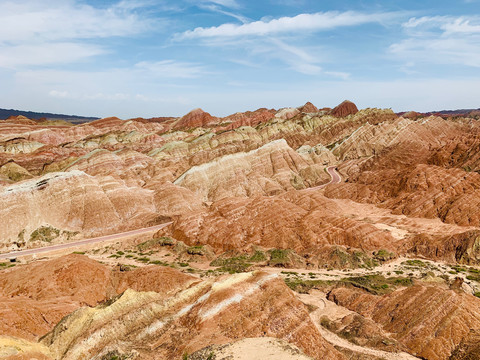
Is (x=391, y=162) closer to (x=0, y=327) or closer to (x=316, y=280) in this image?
(x=316, y=280)

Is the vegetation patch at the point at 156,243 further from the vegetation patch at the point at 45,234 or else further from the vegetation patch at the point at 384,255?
the vegetation patch at the point at 384,255

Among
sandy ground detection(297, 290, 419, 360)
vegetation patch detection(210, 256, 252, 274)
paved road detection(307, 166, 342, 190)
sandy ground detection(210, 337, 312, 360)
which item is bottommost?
vegetation patch detection(210, 256, 252, 274)

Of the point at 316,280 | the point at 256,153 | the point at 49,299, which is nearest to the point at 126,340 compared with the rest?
the point at 49,299

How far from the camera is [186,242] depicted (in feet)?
199

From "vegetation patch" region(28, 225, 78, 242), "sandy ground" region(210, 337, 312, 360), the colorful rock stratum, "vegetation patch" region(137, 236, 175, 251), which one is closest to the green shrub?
the colorful rock stratum

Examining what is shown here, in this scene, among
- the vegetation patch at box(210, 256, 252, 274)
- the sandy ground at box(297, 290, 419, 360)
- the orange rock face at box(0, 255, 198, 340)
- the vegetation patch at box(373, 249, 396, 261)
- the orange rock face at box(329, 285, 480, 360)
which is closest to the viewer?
the sandy ground at box(297, 290, 419, 360)

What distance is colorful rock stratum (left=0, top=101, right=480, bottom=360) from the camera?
952 inches

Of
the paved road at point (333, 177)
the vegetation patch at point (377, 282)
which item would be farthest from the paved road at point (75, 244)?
the paved road at point (333, 177)

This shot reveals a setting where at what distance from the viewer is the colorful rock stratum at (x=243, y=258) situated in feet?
79.4

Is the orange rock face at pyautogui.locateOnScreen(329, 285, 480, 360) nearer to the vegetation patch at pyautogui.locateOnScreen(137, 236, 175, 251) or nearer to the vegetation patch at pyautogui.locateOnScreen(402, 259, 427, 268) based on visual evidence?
the vegetation patch at pyautogui.locateOnScreen(402, 259, 427, 268)

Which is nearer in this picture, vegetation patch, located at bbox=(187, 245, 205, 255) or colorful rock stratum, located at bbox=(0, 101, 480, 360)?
colorful rock stratum, located at bbox=(0, 101, 480, 360)

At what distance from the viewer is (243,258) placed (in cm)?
5241

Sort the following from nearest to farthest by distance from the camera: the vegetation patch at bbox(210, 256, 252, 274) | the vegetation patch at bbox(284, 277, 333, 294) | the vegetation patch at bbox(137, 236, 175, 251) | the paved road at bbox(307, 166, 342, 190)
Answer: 1. the vegetation patch at bbox(284, 277, 333, 294)
2. the vegetation patch at bbox(210, 256, 252, 274)
3. the vegetation patch at bbox(137, 236, 175, 251)
4. the paved road at bbox(307, 166, 342, 190)

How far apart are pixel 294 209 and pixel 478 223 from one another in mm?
35130
